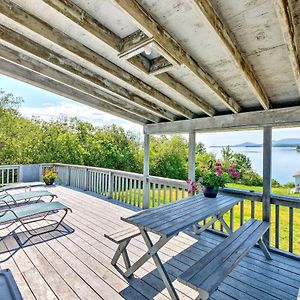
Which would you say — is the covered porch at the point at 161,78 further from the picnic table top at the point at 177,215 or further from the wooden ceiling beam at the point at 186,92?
the picnic table top at the point at 177,215

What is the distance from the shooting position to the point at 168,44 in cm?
200

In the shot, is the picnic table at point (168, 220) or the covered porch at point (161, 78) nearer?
the covered porch at point (161, 78)

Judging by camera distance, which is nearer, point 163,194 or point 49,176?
point 163,194

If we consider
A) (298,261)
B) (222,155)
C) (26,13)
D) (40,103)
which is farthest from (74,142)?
(298,261)

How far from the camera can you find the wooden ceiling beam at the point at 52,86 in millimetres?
3023

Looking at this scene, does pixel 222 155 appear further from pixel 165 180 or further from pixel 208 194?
pixel 208 194

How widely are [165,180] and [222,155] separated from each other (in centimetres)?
446

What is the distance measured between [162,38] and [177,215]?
194cm

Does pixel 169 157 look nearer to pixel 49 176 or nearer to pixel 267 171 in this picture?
pixel 49 176

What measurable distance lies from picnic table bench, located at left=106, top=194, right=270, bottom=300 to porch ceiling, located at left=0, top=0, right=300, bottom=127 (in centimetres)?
159

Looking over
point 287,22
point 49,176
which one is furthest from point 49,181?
point 287,22

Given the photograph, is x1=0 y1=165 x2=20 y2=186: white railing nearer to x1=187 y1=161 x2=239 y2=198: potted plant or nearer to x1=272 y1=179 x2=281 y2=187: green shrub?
x1=187 y1=161 x2=239 y2=198: potted plant

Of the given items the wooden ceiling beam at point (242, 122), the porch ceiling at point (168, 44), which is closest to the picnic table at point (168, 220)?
the wooden ceiling beam at point (242, 122)

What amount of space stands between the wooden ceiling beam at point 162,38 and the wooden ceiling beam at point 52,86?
7.57ft
